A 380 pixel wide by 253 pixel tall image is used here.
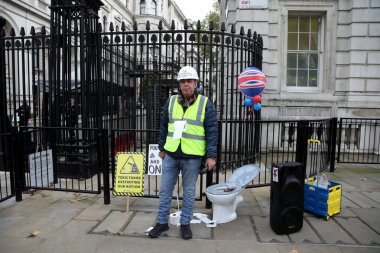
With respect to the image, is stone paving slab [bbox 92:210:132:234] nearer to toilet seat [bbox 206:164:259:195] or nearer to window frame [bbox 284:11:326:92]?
Result: toilet seat [bbox 206:164:259:195]

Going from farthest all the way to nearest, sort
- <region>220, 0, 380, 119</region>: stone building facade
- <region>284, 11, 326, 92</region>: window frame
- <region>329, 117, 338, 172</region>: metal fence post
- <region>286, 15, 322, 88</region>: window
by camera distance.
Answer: <region>286, 15, 322, 88</region>: window → <region>284, 11, 326, 92</region>: window frame → <region>220, 0, 380, 119</region>: stone building facade → <region>329, 117, 338, 172</region>: metal fence post

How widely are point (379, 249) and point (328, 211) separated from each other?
868 millimetres

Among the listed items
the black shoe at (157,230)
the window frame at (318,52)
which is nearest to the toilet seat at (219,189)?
the black shoe at (157,230)

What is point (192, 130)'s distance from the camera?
3.90 m

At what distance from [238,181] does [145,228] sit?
57.9 inches

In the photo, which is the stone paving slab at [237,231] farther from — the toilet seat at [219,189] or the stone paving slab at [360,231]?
the stone paving slab at [360,231]

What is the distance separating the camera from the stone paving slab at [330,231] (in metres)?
3.88

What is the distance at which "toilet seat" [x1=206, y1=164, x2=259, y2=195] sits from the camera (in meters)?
4.32

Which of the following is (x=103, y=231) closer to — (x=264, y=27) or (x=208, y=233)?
(x=208, y=233)

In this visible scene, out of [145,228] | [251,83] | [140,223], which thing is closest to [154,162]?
[140,223]

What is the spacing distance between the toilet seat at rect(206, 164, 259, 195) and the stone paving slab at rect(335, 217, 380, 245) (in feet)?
4.67

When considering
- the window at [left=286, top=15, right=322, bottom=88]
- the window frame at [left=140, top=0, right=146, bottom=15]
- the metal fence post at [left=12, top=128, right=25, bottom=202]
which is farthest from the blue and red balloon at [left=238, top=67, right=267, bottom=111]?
the window frame at [left=140, top=0, right=146, bottom=15]

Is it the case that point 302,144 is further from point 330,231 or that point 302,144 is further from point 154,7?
point 154,7

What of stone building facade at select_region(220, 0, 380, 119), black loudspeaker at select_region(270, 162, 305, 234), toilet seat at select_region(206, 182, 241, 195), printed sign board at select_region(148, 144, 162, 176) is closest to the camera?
black loudspeaker at select_region(270, 162, 305, 234)
